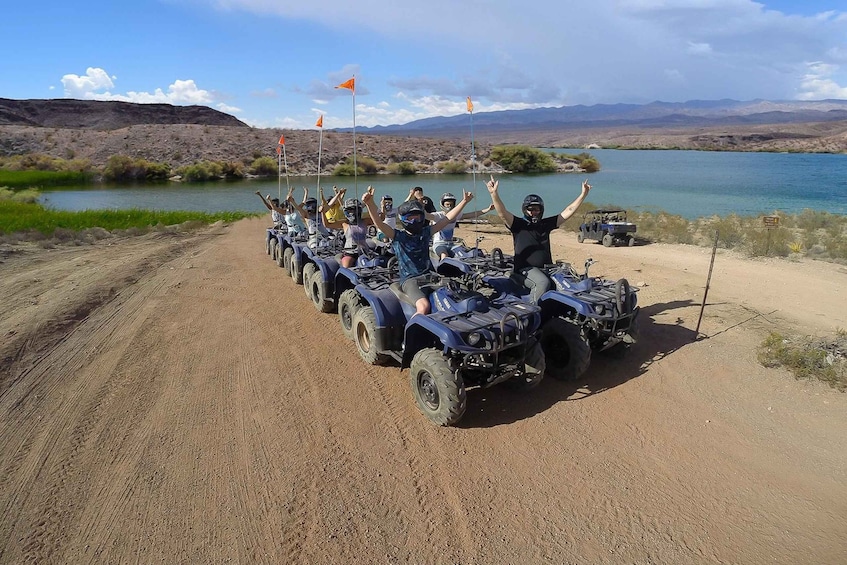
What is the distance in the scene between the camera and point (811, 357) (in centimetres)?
599

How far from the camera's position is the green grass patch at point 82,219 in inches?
663

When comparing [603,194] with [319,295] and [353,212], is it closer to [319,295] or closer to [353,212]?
[353,212]

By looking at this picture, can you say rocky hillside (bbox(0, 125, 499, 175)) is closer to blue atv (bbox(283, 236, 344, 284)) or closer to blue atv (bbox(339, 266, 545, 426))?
blue atv (bbox(283, 236, 344, 284))

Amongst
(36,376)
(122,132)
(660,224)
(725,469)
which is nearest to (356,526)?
(725,469)

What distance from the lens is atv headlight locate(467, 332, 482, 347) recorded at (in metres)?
4.78

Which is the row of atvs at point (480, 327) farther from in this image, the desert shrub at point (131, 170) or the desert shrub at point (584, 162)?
the desert shrub at point (584, 162)

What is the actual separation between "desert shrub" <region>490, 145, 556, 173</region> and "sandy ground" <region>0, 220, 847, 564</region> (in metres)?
45.4

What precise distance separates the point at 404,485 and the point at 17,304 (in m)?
8.38

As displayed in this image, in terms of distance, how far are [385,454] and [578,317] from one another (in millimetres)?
2849

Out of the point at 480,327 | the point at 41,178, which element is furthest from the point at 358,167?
the point at 480,327

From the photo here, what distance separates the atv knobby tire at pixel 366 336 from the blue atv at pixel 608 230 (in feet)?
35.9

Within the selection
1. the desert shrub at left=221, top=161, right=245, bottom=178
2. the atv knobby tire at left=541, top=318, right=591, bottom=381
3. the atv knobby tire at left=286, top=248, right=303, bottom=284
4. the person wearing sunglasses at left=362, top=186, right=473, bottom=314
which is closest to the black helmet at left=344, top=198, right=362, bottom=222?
the atv knobby tire at left=286, top=248, right=303, bottom=284

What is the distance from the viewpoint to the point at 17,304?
8.84 m

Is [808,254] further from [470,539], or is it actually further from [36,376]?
[36,376]
